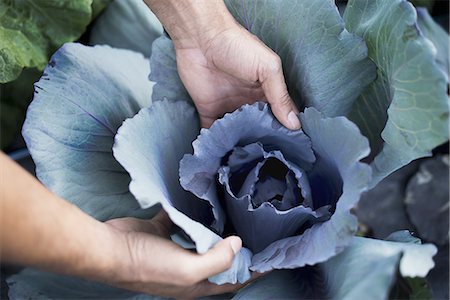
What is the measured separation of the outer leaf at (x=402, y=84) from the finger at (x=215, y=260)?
9.2 inches

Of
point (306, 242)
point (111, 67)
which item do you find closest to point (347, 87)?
point (306, 242)

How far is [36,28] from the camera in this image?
1125mm

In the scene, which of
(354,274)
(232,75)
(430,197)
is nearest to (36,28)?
(232,75)

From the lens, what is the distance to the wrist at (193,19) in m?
0.91

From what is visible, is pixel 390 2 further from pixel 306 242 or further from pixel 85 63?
pixel 85 63

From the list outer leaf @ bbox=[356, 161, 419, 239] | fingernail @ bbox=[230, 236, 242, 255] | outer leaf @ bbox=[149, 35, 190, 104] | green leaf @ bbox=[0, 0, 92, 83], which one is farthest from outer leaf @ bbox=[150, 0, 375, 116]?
outer leaf @ bbox=[356, 161, 419, 239]

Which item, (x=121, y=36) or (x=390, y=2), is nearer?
(x=390, y=2)

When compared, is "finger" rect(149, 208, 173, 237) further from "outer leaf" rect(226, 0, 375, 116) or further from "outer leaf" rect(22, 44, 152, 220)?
"outer leaf" rect(226, 0, 375, 116)

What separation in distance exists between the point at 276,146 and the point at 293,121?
0.17 ft

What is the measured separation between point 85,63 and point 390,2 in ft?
1.50

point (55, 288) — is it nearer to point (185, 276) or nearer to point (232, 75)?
point (185, 276)

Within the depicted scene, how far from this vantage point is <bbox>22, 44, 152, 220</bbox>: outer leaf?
2.84 feet

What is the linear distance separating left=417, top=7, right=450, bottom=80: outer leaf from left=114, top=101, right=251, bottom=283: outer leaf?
524 millimetres

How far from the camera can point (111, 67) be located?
0.99 metres
